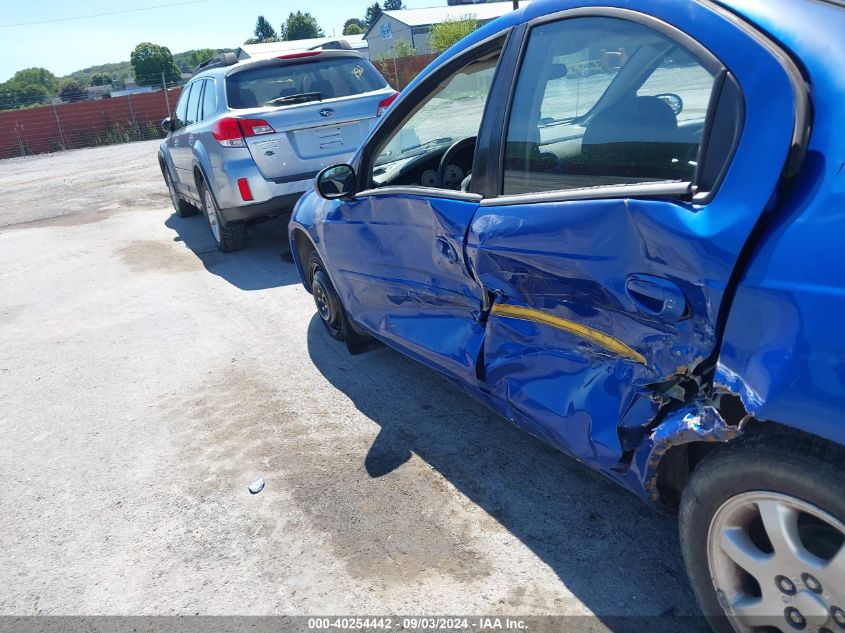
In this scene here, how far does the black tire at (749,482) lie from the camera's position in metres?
1.59

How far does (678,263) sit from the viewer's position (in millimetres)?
1869

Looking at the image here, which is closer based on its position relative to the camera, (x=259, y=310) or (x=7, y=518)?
(x=7, y=518)

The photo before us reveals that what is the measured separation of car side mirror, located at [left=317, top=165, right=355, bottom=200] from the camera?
370cm

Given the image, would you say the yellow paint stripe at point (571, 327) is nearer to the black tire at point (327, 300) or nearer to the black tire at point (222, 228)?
the black tire at point (327, 300)

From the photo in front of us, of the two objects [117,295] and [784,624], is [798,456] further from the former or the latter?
[117,295]

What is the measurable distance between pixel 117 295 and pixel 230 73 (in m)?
2.47

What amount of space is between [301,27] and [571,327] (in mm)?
116238

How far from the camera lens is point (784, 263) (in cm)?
163

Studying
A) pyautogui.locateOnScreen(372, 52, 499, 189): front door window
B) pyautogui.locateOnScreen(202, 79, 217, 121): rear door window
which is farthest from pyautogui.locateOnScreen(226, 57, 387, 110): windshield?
pyautogui.locateOnScreen(372, 52, 499, 189): front door window

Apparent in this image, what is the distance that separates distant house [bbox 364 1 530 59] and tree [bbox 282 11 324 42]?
44672mm

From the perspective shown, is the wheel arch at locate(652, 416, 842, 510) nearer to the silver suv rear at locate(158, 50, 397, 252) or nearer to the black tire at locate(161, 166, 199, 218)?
the silver suv rear at locate(158, 50, 397, 252)

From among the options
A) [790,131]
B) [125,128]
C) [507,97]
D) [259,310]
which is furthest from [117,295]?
[125,128]

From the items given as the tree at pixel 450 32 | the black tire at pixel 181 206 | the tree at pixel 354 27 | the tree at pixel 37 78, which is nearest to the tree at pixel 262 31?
the tree at pixel 354 27

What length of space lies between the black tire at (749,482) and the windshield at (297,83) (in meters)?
5.86
